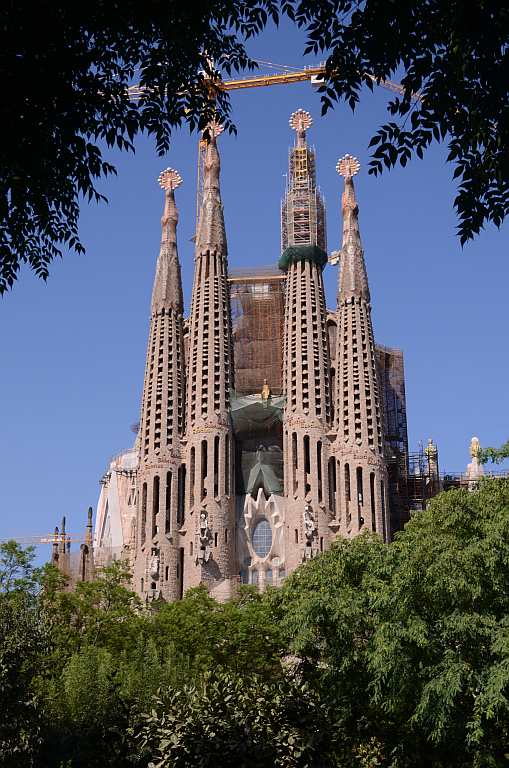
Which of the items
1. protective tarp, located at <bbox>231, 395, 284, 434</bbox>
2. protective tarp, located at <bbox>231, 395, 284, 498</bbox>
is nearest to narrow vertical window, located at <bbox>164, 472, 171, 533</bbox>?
protective tarp, located at <bbox>231, 395, 284, 498</bbox>

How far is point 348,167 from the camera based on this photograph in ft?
222

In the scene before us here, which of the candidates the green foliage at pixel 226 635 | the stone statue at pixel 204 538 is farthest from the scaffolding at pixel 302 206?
the green foliage at pixel 226 635

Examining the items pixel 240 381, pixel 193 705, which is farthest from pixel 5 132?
pixel 240 381

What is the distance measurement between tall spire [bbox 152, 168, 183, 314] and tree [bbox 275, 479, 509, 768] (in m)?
37.8

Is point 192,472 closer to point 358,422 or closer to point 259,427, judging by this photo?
point 259,427

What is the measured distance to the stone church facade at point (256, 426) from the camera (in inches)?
2322

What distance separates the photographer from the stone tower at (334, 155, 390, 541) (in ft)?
194

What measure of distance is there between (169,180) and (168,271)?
650cm

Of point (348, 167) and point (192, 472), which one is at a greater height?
point (348, 167)

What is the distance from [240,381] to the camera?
6819 cm

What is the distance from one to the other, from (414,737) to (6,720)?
8.69 meters

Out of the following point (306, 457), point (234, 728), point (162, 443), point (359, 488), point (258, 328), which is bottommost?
point (234, 728)

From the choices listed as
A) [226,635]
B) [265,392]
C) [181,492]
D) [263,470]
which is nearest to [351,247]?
[265,392]

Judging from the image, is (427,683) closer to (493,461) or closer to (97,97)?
(493,461)
